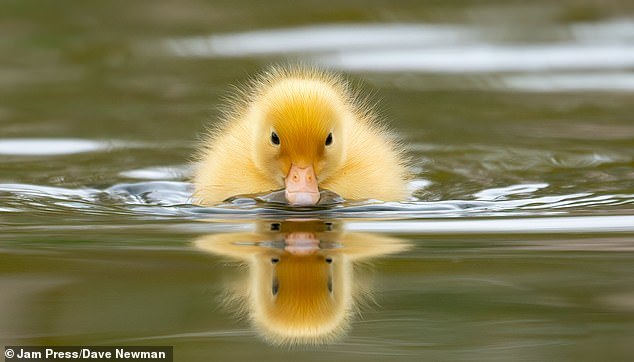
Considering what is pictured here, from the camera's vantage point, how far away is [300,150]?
4.47 m

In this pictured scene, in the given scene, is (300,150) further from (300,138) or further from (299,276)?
(299,276)

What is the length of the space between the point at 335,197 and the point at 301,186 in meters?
0.20

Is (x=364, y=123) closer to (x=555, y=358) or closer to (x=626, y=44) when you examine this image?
(x=555, y=358)

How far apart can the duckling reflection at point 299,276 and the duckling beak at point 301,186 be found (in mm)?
225

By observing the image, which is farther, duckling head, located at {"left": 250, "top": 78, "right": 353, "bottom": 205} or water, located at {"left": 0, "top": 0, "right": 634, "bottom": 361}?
duckling head, located at {"left": 250, "top": 78, "right": 353, "bottom": 205}

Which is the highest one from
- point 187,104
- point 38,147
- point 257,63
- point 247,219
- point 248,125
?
point 257,63

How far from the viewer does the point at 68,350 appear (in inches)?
111

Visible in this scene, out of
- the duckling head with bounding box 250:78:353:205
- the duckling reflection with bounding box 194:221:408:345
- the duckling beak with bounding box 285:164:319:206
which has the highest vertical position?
the duckling head with bounding box 250:78:353:205

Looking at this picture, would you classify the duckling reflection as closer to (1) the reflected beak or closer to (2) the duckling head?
(1) the reflected beak

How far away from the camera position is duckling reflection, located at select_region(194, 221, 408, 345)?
297 centimetres

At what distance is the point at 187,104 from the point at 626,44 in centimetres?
259

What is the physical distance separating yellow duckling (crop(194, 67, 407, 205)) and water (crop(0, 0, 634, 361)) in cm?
11

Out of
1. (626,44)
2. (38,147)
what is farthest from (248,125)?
(626,44)

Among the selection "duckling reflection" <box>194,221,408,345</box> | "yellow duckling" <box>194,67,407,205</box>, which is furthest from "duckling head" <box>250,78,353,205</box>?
"duckling reflection" <box>194,221,408,345</box>
